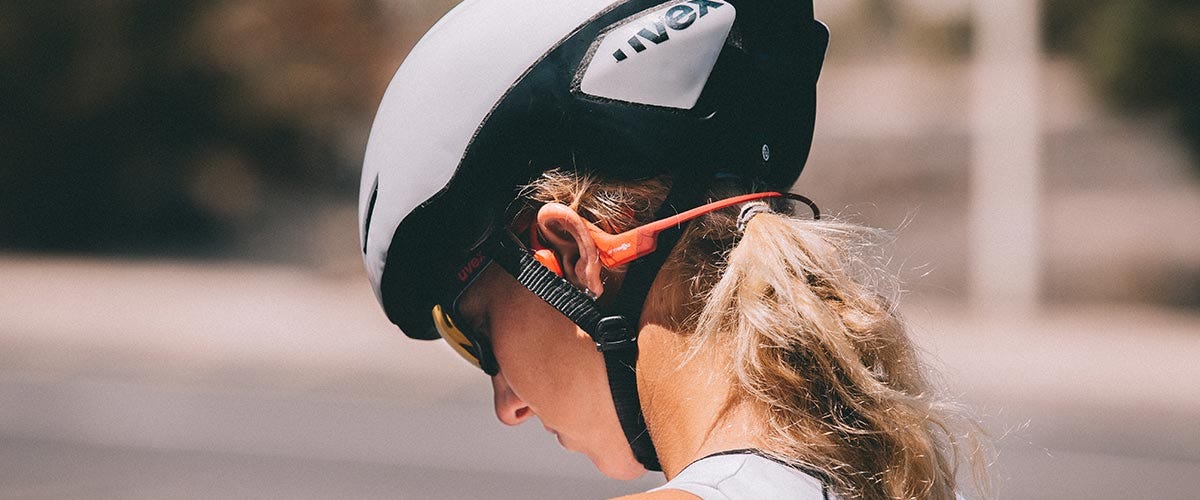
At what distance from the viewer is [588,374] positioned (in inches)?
61.5

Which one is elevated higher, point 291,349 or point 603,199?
point 603,199

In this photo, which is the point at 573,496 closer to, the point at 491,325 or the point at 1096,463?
the point at 1096,463

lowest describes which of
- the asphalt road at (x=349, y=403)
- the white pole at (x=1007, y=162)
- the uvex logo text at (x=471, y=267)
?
the asphalt road at (x=349, y=403)

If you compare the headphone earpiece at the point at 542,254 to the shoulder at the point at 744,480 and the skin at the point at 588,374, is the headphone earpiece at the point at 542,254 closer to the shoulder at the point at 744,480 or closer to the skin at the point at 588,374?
the skin at the point at 588,374

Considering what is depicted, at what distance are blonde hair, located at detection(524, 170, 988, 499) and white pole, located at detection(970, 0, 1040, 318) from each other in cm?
1233

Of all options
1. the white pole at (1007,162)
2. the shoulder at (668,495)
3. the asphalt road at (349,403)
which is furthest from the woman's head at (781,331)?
the white pole at (1007,162)

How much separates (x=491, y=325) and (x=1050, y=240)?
47.9ft

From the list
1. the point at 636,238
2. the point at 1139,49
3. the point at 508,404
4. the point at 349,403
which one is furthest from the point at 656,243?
the point at 1139,49

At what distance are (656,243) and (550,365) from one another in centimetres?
23

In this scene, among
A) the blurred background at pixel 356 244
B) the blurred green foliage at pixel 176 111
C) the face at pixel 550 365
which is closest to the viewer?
the face at pixel 550 365

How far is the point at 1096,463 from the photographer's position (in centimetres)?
873

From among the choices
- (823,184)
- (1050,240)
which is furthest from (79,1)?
(1050,240)

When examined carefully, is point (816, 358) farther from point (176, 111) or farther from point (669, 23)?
point (176, 111)

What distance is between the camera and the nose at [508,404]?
168 cm
